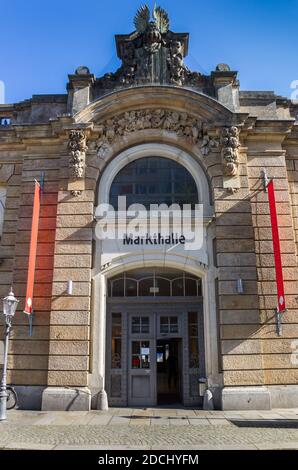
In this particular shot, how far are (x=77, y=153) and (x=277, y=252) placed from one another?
7.25 metres

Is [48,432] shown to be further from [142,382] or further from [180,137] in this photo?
[180,137]

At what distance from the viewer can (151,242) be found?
1291 centimetres

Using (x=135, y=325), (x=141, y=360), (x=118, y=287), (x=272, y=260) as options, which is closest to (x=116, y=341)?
(x=135, y=325)

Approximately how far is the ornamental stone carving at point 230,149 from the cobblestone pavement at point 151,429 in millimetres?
7410

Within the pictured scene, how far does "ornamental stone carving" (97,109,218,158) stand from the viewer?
1388 cm

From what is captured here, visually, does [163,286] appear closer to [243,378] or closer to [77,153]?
[243,378]

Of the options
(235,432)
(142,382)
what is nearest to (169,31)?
(142,382)

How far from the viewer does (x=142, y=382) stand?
12.4 m

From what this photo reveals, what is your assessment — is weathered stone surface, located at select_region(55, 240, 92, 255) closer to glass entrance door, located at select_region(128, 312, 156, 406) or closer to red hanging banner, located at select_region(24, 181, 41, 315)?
red hanging banner, located at select_region(24, 181, 41, 315)

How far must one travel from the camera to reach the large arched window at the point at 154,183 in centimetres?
1366

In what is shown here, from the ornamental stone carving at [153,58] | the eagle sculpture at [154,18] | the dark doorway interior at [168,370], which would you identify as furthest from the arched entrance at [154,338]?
the eagle sculpture at [154,18]

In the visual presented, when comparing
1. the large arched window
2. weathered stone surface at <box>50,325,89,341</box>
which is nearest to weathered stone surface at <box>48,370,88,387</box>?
weathered stone surface at <box>50,325,89,341</box>

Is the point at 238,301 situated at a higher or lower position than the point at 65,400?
higher

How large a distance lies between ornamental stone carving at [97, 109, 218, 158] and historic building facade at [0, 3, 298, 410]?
4 cm
